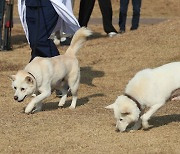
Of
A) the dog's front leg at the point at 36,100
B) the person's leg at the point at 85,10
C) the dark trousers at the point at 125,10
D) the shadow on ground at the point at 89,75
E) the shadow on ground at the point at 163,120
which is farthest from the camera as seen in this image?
the dark trousers at the point at 125,10

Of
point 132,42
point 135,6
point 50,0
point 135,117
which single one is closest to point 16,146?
point 135,117

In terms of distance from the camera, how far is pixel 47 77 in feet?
22.0

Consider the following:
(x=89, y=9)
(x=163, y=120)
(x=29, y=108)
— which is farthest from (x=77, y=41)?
(x=89, y=9)

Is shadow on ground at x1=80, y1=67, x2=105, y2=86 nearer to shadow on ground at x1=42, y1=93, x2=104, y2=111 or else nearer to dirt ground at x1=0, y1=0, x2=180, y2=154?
dirt ground at x1=0, y1=0, x2=180, y2=154

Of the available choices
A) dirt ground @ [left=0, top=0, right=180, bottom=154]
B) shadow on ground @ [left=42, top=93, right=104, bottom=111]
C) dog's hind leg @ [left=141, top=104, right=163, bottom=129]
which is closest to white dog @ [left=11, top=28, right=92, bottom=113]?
shadow on ground @ [left=42, top=93, right=104, bottom=111]

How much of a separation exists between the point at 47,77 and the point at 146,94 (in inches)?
52.9

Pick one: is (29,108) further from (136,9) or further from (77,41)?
(136,9)

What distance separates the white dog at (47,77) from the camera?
646 centimetres

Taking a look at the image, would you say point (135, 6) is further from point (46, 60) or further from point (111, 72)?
point (46, 60)

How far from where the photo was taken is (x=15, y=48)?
12.4m

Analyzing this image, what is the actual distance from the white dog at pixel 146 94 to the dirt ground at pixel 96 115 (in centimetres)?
19

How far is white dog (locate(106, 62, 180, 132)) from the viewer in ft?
18.9

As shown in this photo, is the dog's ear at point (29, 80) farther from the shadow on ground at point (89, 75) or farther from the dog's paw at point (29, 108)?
the shadow on ground at point (89, 75)

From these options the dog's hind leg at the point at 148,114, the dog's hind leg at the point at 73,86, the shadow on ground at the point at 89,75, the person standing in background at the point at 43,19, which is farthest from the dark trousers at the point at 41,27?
the dog's hind leg at the point at 148,114
